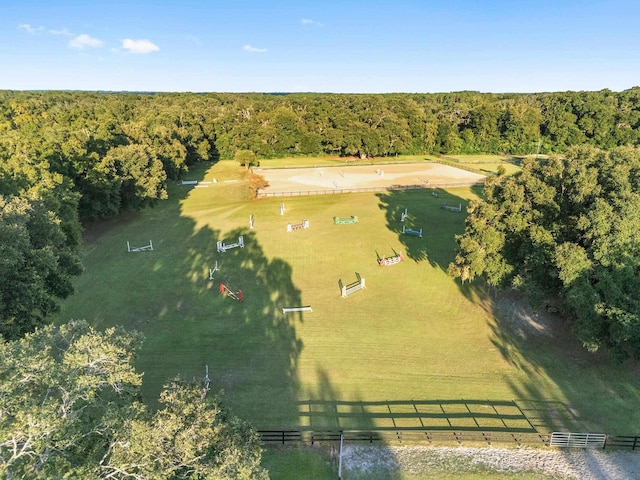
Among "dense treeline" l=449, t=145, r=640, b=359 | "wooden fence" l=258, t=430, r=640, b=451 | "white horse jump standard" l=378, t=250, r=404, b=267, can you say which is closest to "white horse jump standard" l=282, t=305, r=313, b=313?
"white horse jump standard" l=378, t=250, r=404, b=267

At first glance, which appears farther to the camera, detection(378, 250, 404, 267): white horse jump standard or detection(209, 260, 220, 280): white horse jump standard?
detection(378, 250, 404, 267): white horse jump standard

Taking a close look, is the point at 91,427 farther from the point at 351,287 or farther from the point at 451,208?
the point at 451,208

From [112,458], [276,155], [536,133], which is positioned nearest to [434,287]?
[112,458]

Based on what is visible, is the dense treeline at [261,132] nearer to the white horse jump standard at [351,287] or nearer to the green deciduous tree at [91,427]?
the white horse jump standard at [351,287]

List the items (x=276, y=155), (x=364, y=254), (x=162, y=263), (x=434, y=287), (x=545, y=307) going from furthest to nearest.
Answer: (x=276, y=155)
(x=364, y=254)
(x=162, y=263)
(x=434, y=287)
(x=545, y=307)

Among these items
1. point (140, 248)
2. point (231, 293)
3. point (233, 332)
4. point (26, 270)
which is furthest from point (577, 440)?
point (140, 248)

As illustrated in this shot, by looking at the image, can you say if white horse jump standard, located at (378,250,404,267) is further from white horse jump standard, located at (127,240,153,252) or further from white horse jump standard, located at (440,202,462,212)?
white horse jump standard, located at (127,240,153,252)

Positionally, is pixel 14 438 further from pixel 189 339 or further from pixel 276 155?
pixel 276 155
